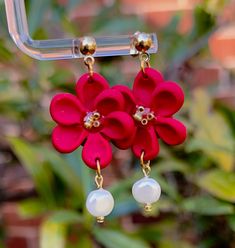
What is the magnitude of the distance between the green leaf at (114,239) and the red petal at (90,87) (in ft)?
0.98

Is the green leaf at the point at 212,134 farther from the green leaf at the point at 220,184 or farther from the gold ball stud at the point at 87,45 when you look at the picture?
the gold ball stud at the point at 87,45

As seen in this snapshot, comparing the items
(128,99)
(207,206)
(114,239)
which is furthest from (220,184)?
(128,99)

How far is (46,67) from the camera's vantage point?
3.53ft

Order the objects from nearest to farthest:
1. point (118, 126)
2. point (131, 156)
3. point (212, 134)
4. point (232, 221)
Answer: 1. point (118, 126)
2. point (232, 221)
3. point (212, 134)
4. point (131, 156)

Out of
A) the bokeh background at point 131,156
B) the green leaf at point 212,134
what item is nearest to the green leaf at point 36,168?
the bokeh background at point 131,156

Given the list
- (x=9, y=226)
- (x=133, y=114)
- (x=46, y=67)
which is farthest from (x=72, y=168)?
(x=9, y=226)

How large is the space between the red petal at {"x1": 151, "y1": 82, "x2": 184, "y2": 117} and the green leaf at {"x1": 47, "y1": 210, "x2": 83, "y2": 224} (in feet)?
0.96

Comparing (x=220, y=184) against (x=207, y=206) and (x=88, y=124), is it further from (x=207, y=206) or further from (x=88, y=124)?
(x=88, y=124)

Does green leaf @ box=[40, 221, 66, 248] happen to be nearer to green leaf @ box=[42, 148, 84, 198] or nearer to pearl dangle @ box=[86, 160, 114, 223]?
green leaf @ box=[42, 148, 84, 198]

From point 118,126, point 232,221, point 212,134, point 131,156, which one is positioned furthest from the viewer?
point 131,156

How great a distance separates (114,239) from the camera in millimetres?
854

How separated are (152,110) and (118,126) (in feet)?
0.14

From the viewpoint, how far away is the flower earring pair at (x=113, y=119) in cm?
60

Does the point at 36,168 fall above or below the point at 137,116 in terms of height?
above
